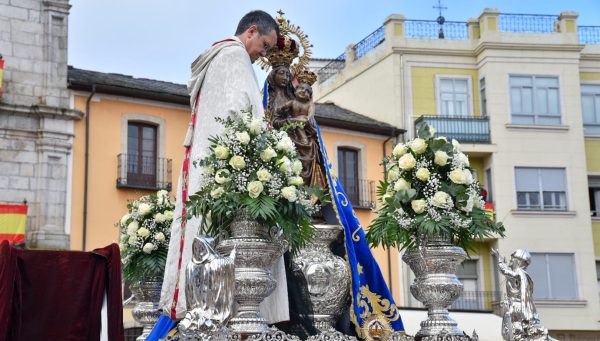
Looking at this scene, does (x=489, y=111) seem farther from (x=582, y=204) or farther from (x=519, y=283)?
(x=519, y=283)

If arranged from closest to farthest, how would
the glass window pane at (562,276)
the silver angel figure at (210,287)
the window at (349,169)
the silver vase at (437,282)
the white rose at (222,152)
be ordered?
the silver angel figure at (210,287) → the white rose at (222,152) → the silver vase at (437,282) → the window at (349,169) → the glass window pane at (562,276)

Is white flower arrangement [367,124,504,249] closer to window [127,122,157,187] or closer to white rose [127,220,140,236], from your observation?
white rose [127,220,140,236]

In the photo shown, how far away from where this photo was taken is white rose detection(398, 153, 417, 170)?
7707 millimetres

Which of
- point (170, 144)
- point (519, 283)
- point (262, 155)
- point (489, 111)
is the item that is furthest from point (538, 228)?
point (262, 155)

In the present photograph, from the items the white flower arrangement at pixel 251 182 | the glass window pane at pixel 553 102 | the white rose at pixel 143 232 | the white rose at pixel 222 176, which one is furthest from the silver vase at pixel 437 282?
the glass window pane at pixel 553 102

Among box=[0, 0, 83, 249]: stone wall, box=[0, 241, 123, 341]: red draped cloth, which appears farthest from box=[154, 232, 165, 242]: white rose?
box=[0, 0, 83, 249]: stone wall

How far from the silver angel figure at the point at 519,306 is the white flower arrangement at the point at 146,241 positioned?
331 centimetres

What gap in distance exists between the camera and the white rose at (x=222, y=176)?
20.8 feet

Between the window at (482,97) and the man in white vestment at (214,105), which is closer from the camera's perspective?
the man in white vestment at (214,105)

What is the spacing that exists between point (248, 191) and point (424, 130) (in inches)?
86.5

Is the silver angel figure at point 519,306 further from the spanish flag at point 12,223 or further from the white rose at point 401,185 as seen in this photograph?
the spanish flag at point 12,223

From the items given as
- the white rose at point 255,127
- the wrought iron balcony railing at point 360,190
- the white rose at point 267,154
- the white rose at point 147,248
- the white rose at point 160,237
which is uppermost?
the wrought iron balcony railing at point 360,190

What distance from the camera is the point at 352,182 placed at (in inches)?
1080

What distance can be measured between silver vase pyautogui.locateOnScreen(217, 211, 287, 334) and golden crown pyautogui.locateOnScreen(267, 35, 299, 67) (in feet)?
8.40
